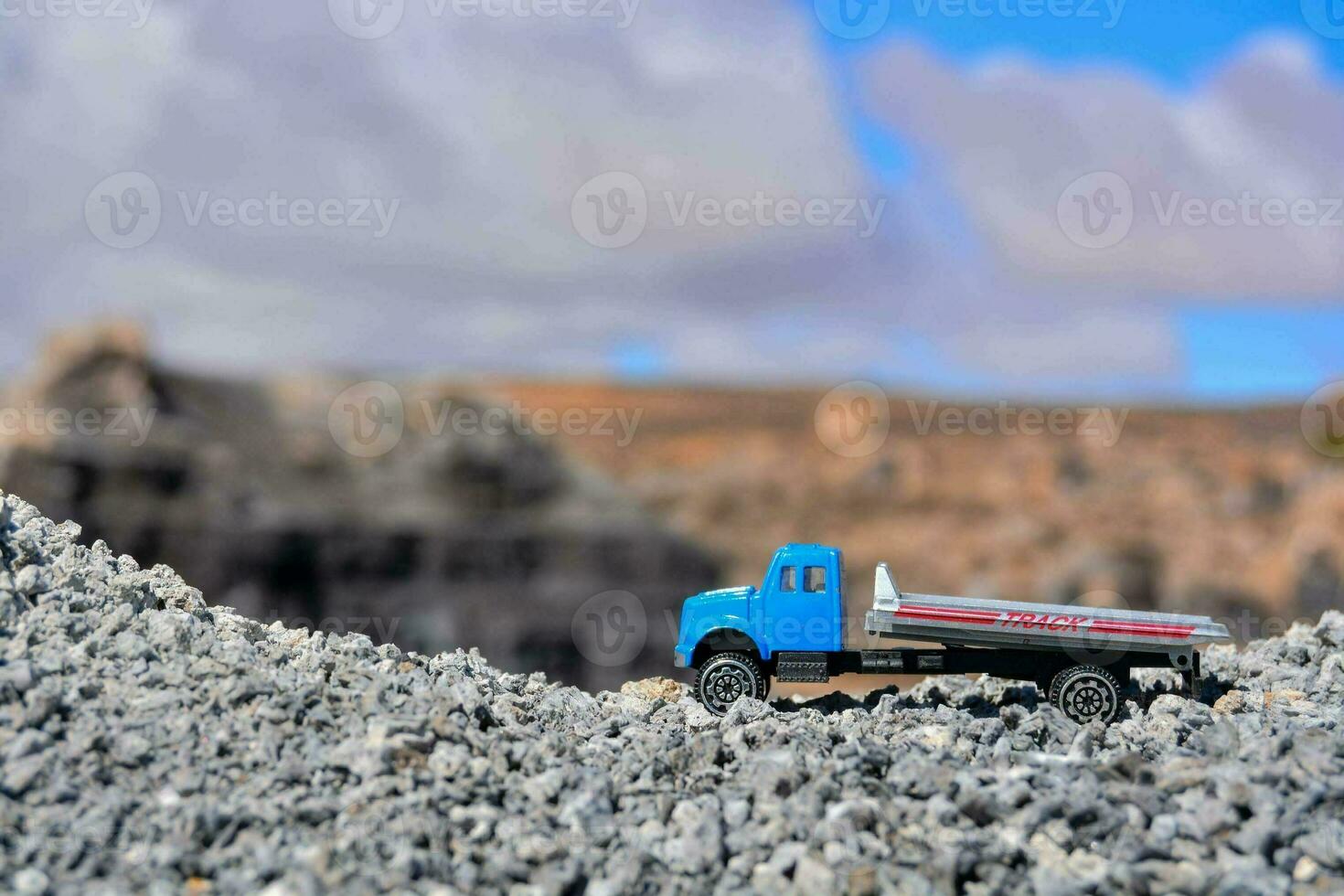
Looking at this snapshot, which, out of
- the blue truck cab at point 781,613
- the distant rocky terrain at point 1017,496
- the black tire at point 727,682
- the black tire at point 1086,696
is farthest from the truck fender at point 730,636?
the distant rocky terrain at point 1017,496

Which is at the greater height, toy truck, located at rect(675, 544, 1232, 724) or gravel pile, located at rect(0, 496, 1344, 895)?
toy truck, located at rect(675, 544, 1232, 724)

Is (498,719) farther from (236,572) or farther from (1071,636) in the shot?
(236,572)

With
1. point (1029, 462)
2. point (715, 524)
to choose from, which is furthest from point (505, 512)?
point (1029, 462)

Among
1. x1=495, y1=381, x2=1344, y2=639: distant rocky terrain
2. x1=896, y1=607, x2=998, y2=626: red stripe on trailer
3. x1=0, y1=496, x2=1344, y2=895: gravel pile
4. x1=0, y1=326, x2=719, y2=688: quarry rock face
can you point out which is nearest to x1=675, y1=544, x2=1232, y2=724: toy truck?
x1=896, y1=607, x2=998, y2=626: red stripe on trailer

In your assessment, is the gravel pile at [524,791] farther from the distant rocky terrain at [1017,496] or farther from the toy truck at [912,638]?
the distant rocky terrain at [1017,496]

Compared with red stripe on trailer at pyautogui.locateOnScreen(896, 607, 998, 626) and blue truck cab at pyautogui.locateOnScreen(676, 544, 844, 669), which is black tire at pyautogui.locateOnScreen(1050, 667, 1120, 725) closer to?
red stripe on trailer at pyautogui.locateOnScreen(896, 607, 998, 626)
